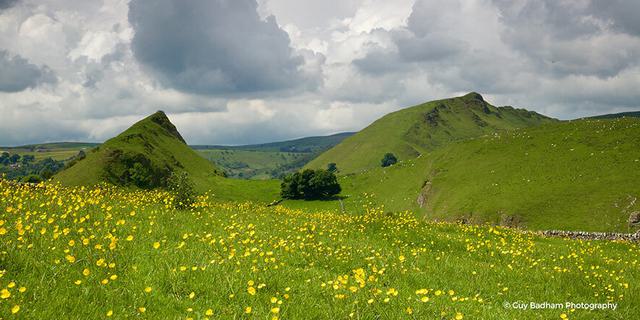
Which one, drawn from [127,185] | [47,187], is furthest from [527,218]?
[127,185]

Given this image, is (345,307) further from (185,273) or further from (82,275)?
(82,275)

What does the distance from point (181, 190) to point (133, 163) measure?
291 feet

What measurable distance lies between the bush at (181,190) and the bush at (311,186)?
102 metres

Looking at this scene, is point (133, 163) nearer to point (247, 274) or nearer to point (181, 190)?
point (181, 190)

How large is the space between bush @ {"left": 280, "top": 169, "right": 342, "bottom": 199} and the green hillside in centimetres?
2675

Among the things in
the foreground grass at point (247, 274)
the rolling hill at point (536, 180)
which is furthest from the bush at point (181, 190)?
the rolling hill at point (536, 180)

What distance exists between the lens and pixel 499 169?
87500 millimetres

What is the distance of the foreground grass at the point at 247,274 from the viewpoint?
22.2ft

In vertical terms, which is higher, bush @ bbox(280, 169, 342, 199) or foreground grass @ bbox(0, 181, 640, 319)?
foreground grass @ bbox(0, 181, 640, 319)

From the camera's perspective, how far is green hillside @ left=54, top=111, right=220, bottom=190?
91.9 meters

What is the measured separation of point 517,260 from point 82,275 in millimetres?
12906

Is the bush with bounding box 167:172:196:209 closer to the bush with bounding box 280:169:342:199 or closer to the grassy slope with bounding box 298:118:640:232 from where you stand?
the grassy slope with bounding box 298:118:640:232

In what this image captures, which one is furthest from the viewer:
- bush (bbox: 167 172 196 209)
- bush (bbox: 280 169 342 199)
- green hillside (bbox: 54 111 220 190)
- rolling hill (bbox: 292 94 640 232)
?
bush (bbox: 280 169 342 199)

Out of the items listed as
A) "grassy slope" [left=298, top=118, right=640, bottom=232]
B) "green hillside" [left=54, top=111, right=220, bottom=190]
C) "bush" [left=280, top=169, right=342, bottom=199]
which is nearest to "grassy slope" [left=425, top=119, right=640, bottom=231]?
"grassy slope" [left=298, top=118, right=640, bottom=232]
